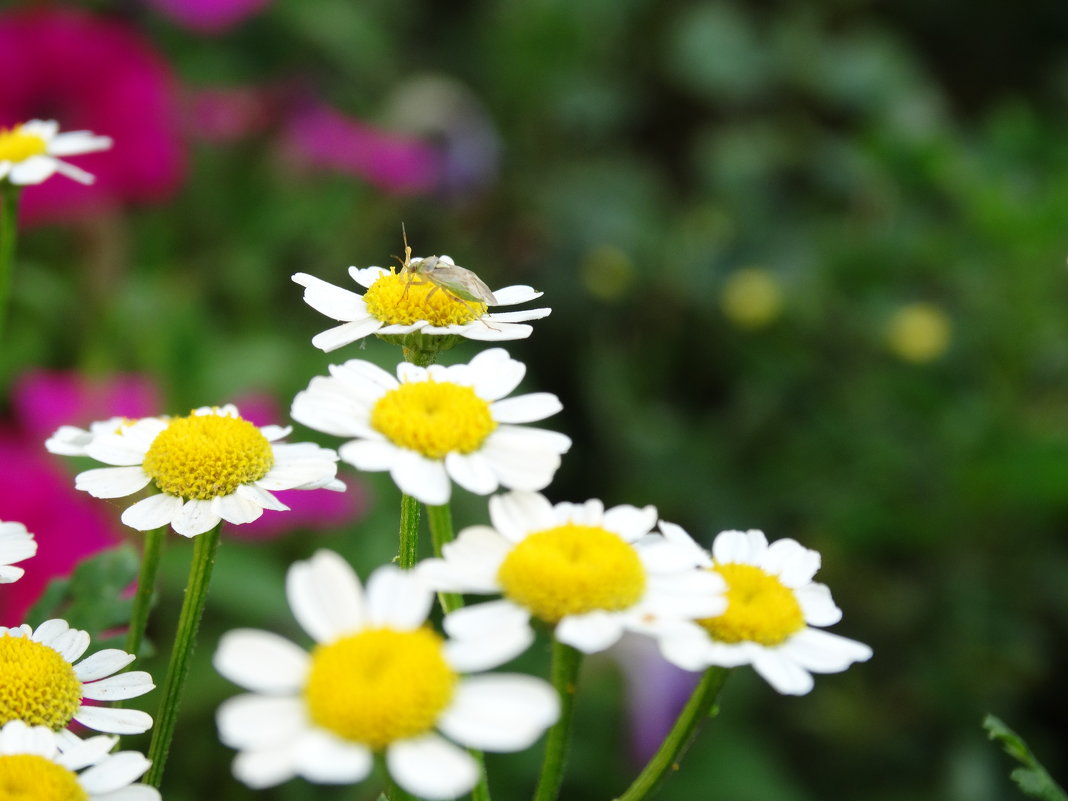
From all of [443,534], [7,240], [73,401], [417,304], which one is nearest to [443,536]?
[443,534]

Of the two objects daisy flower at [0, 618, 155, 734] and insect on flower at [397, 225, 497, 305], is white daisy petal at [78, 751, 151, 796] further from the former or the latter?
insect on flower at [397, 225, 497, 305]

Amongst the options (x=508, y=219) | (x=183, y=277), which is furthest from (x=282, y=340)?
(x=508, y=219)

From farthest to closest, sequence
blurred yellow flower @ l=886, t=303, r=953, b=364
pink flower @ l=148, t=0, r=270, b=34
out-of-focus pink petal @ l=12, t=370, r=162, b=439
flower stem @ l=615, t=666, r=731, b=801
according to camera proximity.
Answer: pink flower @ l=148, t=0, r=270, b=34
blurred yellow flower @ l=886, t=303, r=953, b=364
out-of-focus pink petal @ l=12, t=370, r=162, b=439
flower stem @ l=615, t=666, r=731, b=801

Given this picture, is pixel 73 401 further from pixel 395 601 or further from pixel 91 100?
pixel 395 601

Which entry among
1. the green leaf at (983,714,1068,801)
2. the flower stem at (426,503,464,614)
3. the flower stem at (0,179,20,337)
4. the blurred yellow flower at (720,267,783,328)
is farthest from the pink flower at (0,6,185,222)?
the green leaf at (983,714,1068,801)

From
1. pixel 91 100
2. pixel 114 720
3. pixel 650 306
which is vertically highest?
pixel 114 720

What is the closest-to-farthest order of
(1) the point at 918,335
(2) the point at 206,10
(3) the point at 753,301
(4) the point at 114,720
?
(4) the point at 114,720, (1) the point at 918,335, (3) the point at 753,301, (2) the point at 206,10
